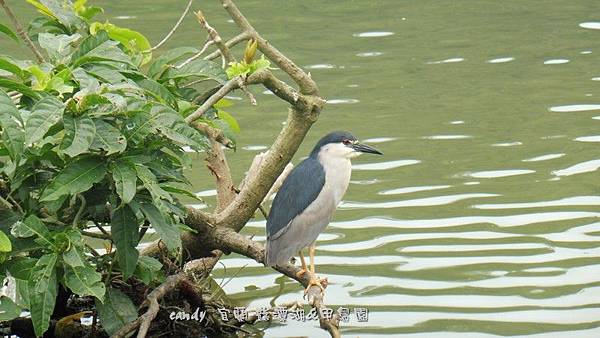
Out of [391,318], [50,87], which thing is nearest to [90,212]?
[50,87]

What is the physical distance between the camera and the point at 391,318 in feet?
23.8

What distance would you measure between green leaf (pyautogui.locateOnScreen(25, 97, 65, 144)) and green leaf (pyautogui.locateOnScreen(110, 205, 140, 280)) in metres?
0.69

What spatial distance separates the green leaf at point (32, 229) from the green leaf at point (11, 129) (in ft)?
1.35

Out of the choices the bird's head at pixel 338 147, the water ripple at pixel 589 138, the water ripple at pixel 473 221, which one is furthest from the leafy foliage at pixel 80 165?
the water ripple at pixel 589 138

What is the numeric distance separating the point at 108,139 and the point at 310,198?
70.6 inches

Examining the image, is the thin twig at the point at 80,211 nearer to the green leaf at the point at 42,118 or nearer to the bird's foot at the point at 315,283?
the green leaf at the point at 42,118

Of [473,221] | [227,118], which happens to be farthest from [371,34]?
[227,118]

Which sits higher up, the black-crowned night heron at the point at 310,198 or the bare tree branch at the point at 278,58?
the bare tree branch at the point at 278,58

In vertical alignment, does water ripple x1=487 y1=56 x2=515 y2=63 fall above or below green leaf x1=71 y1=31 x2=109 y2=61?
below

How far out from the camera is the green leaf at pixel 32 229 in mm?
5484

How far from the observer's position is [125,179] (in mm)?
5336

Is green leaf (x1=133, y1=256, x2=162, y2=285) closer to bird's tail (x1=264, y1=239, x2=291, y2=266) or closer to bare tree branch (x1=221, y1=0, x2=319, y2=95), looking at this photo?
bird's tail (x1=264, y1=239, x2=291, y2=266)

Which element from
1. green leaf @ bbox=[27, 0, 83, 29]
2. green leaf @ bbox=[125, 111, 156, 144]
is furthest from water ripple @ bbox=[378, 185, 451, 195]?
green leaf @ bbox=[125, 111, 156, 144]

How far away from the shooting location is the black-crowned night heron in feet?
22.1
